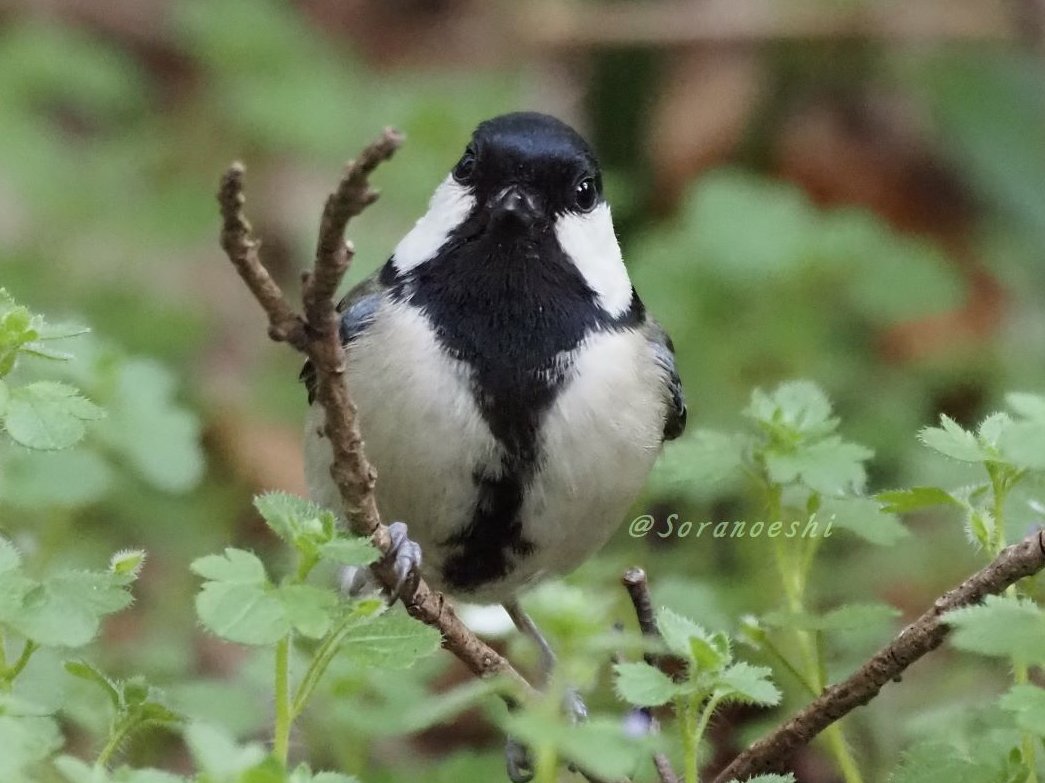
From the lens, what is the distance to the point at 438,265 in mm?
2059

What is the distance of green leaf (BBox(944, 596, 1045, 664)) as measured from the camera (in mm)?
1243

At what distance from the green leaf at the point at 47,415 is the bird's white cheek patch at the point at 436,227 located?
68 cm

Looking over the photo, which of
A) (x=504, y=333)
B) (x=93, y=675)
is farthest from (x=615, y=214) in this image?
(x=93, y=675)

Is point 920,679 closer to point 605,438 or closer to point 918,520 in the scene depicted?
point 918,520

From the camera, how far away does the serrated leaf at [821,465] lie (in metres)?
1.67

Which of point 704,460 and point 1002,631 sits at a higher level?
point 1002,631

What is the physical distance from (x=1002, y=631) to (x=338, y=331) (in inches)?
25.3

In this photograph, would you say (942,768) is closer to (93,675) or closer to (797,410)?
(797,410)

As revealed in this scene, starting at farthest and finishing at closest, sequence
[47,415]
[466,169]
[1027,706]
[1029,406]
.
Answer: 1. [466,169]
2. [47,415]
3. [1029,406]
4. [1027,706]

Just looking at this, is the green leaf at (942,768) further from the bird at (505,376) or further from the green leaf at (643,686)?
the bird at (505,376)

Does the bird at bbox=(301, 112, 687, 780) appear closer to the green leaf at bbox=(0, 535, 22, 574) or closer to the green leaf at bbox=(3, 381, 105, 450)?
the green leaf at bbox=(3, 381, 105, 450)

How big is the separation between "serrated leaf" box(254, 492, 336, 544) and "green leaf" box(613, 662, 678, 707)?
0.97ft

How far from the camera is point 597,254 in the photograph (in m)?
2.16

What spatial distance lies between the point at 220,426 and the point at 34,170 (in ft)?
3.37
